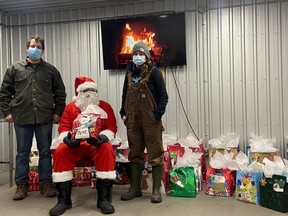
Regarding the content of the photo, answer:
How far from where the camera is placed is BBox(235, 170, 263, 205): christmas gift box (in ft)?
8.79

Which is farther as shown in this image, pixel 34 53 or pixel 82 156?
pixel 34 53

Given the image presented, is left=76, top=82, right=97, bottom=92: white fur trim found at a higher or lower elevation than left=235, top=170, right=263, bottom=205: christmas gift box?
higher

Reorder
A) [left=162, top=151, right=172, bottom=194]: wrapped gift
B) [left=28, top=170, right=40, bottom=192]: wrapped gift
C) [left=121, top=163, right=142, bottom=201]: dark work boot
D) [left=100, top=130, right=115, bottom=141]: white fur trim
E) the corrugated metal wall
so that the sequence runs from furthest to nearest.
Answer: the corrugated metal wall < [left=28, top=170, right=40, bottom=192]: wrapped gift < [left=162, top=151, right=172, bottom=194]: wrapped gift < [left=121, top=163, right=142, bottom=201]: dark work boot < [left=100, top=130, right=115, bottom=141]: white fur trim

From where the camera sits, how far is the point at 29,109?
302 centimetres

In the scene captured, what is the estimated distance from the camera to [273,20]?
3.62 meters

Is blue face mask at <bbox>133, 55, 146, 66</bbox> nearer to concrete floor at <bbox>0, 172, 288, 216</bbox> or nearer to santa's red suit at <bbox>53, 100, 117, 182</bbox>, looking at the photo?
santa's red suit at <bbox>53, 100, 117, 182</bbox>

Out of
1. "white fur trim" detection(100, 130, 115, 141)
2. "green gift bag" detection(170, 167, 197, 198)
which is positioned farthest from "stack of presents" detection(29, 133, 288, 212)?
"white fur trim" detection(100, 130, 115, 141)

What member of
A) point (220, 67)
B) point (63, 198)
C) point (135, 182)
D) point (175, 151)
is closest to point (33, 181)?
point (63, 198)

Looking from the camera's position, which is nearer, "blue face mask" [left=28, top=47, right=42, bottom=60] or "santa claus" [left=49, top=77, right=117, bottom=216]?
"santa claus" [left=49, top=77, right=117, bottom=216]

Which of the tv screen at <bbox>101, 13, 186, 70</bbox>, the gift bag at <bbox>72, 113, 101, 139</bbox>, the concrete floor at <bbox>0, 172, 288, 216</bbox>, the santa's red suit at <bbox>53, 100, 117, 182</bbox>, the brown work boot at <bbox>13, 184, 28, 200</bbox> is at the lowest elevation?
the concrete floor at <bbox>0, 172, 288, 216</bbox>

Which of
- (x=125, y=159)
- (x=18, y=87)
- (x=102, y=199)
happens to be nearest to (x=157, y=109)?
(x=125, y=159)

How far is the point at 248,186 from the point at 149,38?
2252 mm

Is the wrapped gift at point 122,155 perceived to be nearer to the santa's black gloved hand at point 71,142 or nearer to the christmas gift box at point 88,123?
the christmas gift box at point 88,123

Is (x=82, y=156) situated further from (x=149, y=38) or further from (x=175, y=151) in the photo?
(x=149, y=38)
